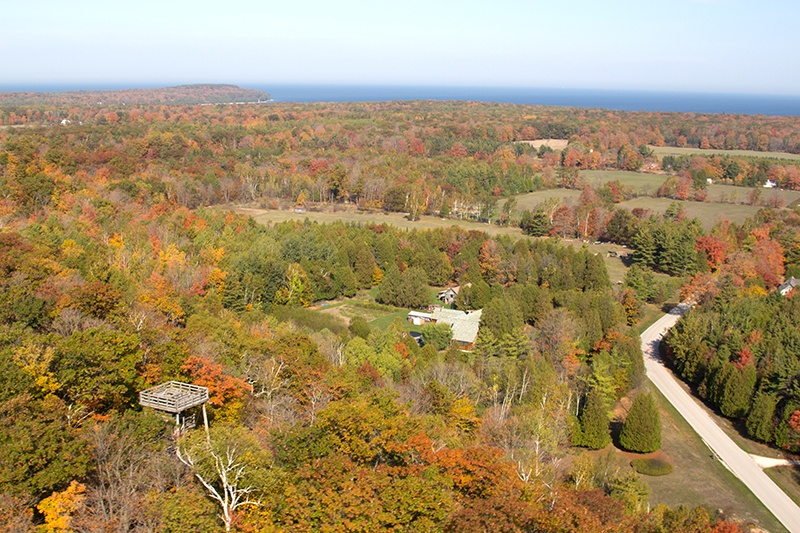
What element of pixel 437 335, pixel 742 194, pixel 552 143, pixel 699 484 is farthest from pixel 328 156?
pixel 699 484

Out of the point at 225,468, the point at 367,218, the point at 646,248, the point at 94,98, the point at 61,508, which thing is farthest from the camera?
the point at 94,98

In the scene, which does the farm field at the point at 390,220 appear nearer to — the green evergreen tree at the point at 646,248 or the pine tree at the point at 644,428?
the green evergreen tree at the point at 646,248

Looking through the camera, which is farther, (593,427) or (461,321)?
(461,321)

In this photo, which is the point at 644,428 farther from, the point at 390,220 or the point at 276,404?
the point at 390,220

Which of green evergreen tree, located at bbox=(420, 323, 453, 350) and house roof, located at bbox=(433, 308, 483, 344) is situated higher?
green evergreen tree, located at bbox=(420, 323, 453, 350)

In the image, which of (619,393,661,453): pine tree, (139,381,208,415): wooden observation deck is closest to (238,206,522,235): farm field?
(619,393,661,453): pine tree

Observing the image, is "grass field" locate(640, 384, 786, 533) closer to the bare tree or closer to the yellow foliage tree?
the bare tree
